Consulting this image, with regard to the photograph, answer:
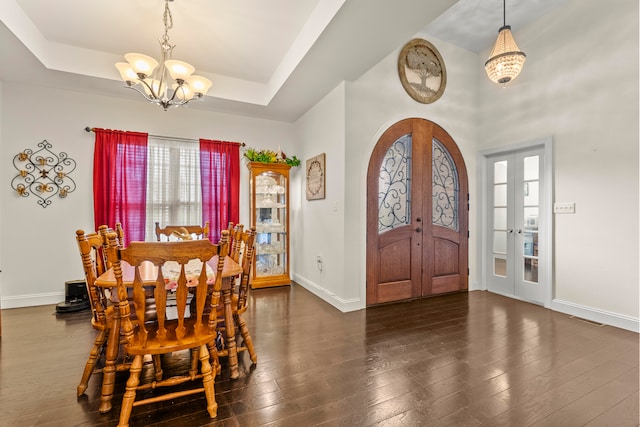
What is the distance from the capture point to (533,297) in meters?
3.62

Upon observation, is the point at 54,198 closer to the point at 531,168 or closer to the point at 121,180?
the point at 121,180

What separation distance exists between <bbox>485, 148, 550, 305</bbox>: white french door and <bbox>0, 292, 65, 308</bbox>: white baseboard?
585 centimetres

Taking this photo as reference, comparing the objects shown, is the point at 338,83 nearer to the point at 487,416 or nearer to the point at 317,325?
the point at 317,325

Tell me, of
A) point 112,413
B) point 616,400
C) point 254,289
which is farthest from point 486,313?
point 112,413

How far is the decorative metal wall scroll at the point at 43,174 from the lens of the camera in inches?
136

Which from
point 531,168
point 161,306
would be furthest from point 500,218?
point 161,306

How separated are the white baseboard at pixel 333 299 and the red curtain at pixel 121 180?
244 cm

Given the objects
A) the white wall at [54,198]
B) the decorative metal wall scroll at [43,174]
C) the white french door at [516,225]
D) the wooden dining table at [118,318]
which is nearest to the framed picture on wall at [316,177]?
the wooden dining table at [118,318]

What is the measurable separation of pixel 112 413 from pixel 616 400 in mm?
2985

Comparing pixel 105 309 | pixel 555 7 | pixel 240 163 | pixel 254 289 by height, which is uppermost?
pixel 555 7

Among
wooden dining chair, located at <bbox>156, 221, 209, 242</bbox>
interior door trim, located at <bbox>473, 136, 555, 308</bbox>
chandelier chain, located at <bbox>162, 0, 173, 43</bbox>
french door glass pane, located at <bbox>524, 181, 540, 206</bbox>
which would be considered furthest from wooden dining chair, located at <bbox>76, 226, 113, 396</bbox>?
french door glass pane, located at <bbox>524, 181, 540, 206</bbox>

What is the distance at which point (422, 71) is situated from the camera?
12.8ft

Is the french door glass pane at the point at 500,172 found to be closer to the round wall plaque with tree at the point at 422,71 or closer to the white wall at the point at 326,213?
the round wall plaque with tree at the point at 422,71

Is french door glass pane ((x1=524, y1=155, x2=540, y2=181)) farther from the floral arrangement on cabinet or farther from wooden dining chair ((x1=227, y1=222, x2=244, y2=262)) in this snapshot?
wooden dining chair ((x1=227, y1=222, x2=244, y2=262))
